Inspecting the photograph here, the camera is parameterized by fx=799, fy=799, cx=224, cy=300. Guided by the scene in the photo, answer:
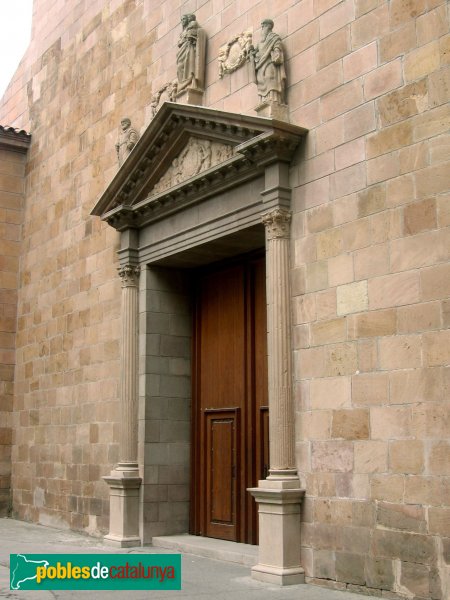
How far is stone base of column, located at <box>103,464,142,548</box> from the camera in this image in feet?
33.8

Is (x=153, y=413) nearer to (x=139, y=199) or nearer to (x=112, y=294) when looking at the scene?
(x=112, y=294)

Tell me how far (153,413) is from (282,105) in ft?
14.5

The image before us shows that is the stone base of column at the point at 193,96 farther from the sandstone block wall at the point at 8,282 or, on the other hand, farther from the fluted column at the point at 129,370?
the sandstone block wall at the point at 8,282

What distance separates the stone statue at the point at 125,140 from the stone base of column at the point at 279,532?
5642 millimetres

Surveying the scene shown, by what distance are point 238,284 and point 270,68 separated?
9.56 feet

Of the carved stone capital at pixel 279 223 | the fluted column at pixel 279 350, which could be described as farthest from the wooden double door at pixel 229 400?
the carved stone capital at pixel 279 223

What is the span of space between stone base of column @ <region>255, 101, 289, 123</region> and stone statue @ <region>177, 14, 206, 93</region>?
179 cm

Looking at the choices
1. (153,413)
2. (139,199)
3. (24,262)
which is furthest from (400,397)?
(24,262)

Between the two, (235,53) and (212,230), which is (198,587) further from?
(235,53)

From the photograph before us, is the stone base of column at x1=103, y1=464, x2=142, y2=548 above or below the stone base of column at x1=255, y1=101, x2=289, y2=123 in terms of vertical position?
below

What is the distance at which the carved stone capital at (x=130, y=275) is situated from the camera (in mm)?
11109

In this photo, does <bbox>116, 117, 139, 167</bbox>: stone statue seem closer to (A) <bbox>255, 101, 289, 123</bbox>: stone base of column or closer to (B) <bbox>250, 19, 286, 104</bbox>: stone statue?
(B) <bbox>250, 19, 286, 104</bbox>: stone statue

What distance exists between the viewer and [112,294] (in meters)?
11.8

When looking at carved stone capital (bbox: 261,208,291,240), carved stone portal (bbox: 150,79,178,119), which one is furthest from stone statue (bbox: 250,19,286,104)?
carved stone portal (bbox: 150,79,178,119)
